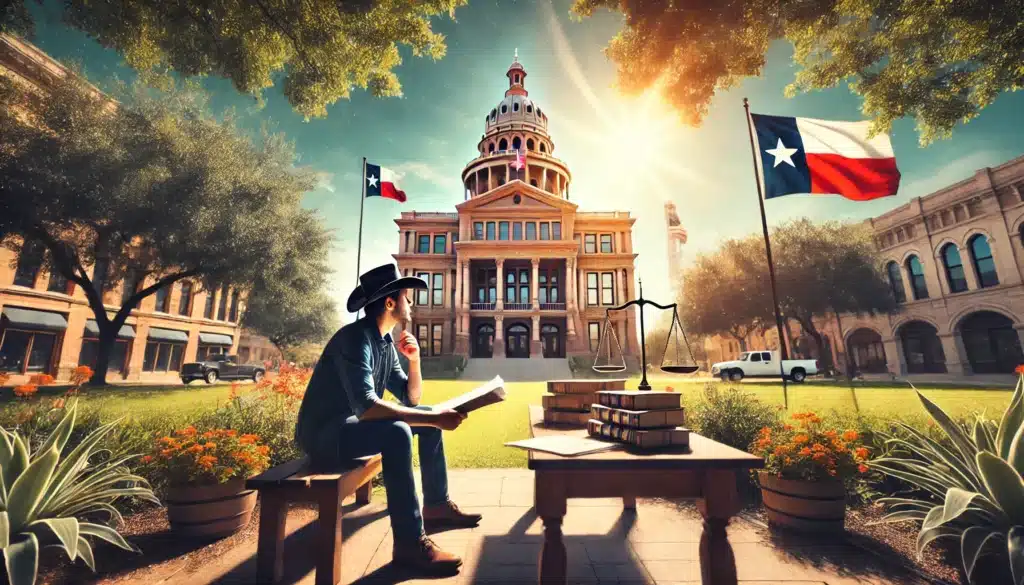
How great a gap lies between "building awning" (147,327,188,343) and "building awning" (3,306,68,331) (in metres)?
5.42

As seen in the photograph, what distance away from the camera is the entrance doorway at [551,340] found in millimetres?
35438

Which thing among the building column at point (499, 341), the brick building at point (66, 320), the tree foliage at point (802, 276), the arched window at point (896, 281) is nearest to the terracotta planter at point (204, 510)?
the brick building at point (66, 320)

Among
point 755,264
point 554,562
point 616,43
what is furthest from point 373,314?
point 755,264

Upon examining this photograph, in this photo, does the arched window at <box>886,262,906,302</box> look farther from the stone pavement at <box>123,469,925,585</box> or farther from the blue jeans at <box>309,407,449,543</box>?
the blue jeans at <box>309,407,449,543</box>

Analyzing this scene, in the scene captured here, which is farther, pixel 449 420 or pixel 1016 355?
pixel 1016 355

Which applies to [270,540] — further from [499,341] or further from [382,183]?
[499,341]

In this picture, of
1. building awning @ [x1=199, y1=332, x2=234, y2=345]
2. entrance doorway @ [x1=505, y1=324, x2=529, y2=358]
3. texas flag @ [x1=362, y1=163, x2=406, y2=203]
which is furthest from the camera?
entrance doorway @ [x1=505, y1=324, x2=529, y2=358]

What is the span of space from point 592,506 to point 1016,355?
34.0 meters

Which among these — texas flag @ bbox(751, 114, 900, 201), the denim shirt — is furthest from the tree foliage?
the denim shirt

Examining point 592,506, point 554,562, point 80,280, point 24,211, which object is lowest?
point 592,506

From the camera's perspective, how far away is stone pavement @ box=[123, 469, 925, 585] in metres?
2.72

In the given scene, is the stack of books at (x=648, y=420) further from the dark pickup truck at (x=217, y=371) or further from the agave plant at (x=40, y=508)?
the dark pickup truck at (x=217, y=371)

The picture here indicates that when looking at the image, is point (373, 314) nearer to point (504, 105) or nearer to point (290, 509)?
point (290, 509)

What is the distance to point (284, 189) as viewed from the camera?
57.8 feet
